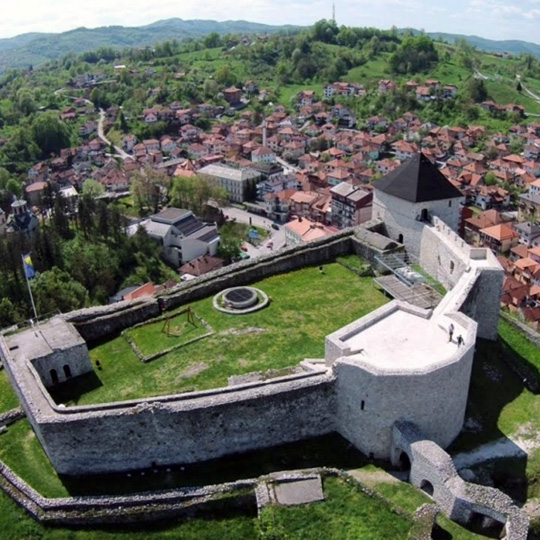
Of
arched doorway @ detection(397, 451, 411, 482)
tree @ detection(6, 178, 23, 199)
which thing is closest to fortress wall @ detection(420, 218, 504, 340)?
arched doorway @ detection(397, 451, 411, 482)

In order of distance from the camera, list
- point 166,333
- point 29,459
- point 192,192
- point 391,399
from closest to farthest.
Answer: point 391,399, point 29,459, point 166,333, point 192,192

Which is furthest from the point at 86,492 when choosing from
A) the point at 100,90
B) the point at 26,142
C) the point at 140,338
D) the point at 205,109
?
the point at 100,90

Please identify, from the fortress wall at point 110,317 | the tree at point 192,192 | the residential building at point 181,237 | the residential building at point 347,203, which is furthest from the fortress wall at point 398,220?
the tree at point 192,192

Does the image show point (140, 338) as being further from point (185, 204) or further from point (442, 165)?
point (442, 165)

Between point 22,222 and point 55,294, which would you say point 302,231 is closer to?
point 55,294

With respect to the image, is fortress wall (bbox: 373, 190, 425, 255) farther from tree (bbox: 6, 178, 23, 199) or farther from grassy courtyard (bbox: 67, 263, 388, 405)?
tree (bbox: 6, 178, 23, 199)

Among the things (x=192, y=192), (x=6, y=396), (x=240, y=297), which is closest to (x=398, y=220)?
(x=240, y=297)

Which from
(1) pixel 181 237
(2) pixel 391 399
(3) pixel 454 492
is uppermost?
(2) pixel 391 399
